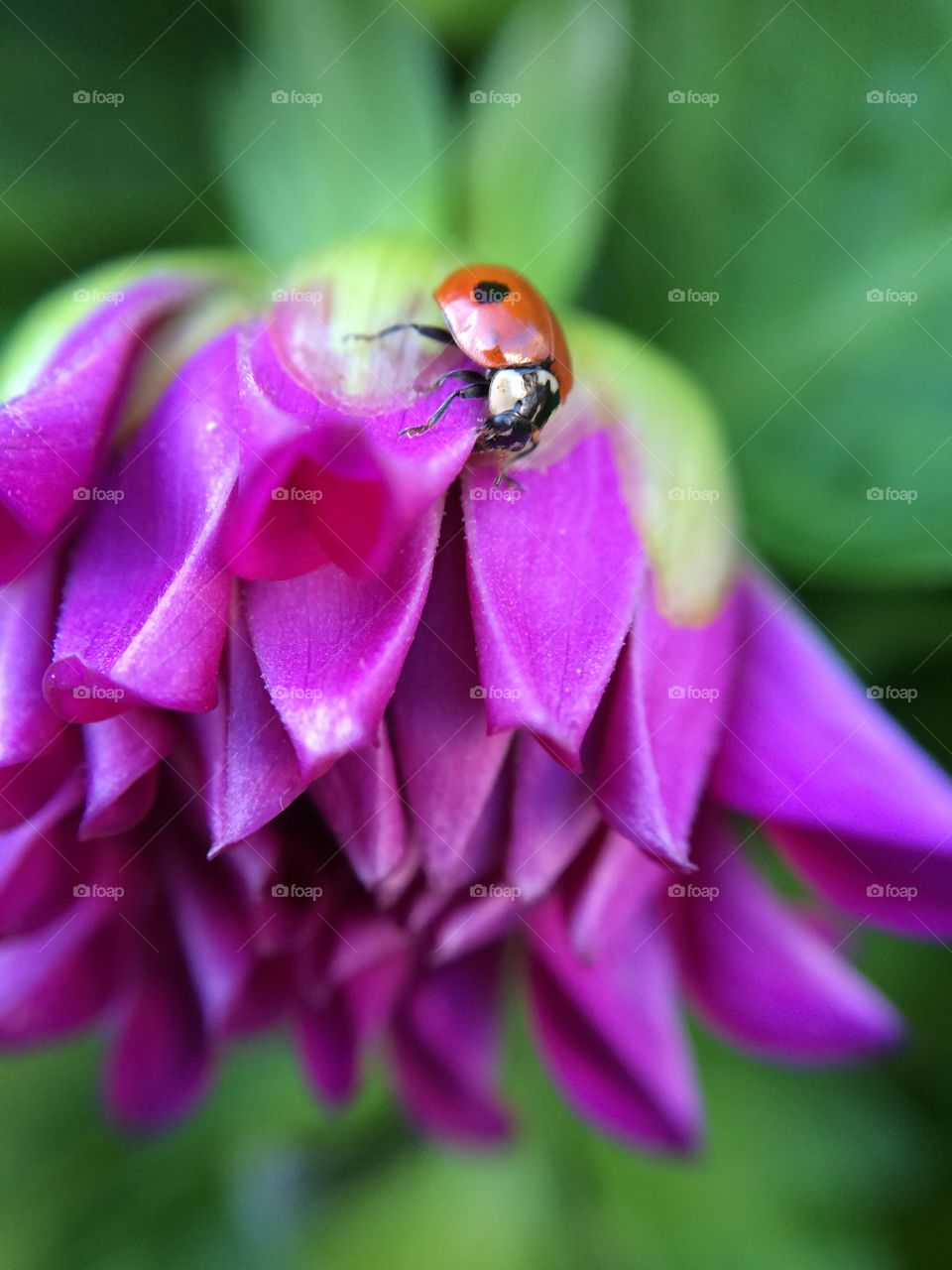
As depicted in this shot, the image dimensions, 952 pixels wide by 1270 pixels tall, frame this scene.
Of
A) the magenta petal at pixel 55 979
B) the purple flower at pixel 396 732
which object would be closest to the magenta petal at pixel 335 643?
the purple flower at pixel 396 732

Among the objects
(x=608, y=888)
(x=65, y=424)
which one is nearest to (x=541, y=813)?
(x=608, y=888)

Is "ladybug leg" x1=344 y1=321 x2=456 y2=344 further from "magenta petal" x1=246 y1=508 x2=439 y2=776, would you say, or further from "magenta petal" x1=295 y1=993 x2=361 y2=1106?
"magenta petal" x1=295 y1=993 x2=361 y2=1106

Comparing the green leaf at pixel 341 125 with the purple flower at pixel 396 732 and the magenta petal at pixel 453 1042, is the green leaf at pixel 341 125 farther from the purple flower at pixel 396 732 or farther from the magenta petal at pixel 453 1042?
the magenta petal at pixel 453 1042

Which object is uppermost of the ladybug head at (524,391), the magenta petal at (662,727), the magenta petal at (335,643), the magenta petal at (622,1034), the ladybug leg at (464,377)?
the ladybug leg at (464,377)

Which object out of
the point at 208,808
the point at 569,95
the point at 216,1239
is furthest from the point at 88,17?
the point at 216,1239

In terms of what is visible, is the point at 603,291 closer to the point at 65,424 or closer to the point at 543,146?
the point at 543,146

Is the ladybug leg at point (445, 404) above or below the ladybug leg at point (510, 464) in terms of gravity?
above
